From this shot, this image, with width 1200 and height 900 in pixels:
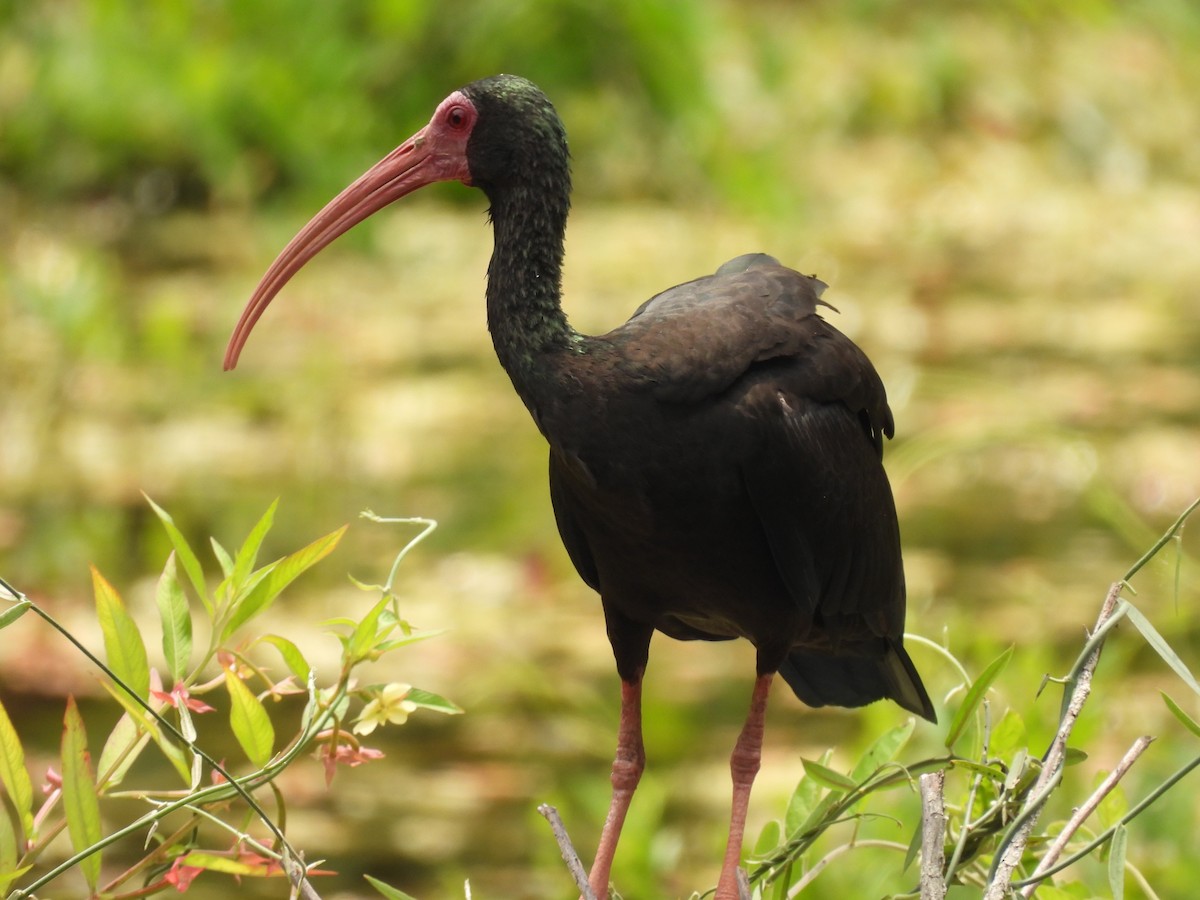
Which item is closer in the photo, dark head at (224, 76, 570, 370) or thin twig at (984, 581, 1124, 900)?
thin twig at (984, 581, 1124, 900)

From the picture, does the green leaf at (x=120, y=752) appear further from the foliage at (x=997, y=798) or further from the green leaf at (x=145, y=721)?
Answer: the foliage at (x=997, y=798)

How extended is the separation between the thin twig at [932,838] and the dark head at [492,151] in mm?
1062

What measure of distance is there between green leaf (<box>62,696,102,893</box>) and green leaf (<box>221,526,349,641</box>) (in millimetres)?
250

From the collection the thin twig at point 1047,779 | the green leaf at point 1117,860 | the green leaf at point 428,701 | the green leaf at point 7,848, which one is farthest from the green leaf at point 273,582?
the green leaf at point 1117,860

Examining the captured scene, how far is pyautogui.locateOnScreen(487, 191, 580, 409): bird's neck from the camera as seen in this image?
2.91m

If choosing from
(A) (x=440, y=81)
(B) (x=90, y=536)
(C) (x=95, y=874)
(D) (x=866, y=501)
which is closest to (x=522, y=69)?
(A) (x=440, y=81)

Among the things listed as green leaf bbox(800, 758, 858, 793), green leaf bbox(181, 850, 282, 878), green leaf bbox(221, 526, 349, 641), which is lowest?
green leaf bbox(181, 850, 282, 878)

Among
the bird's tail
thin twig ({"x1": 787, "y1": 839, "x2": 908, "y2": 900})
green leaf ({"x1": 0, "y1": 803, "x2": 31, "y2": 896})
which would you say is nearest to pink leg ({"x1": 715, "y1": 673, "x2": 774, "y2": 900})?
thin twig ({"x1": 787, "y1": 839, "x2": 908, "y2": 900})

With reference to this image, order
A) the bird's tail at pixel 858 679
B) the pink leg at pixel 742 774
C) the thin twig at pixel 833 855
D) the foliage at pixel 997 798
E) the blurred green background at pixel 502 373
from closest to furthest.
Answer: the foliage at pixel 997 798 < the thin twig at pixel 833 855 < the pink leg at pixel 742 774 < the bird's tail at pixel 858 679 < the blurred green background at pixel 502 373

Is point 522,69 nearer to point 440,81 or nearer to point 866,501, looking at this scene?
point 440,81

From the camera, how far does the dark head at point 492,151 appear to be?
300 cm

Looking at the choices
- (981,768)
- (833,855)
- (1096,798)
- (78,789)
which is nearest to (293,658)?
(78,789)

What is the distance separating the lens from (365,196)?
311cm

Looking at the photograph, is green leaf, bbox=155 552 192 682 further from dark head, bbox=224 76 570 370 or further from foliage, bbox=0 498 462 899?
dark head, bbox=224 76 570 370
